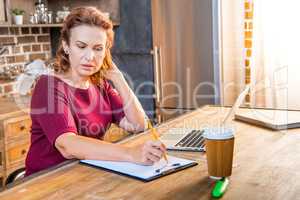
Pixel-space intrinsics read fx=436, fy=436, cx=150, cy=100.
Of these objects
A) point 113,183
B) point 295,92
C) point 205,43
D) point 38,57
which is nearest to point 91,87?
point 113,183

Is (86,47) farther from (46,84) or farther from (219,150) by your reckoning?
(219,150)

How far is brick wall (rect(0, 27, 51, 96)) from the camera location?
350 centimetres

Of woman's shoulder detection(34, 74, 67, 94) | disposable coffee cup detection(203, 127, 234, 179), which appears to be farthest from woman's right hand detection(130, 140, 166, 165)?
woman's shoulder detection(34, 74, 67, 94)

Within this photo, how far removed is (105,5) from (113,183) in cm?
274

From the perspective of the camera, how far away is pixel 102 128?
2.00m

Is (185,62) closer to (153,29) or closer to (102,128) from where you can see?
(153,29)

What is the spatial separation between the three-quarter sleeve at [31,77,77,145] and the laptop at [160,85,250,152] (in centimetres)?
39

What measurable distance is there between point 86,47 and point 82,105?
0.85 ft

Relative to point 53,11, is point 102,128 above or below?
below

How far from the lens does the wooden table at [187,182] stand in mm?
1219

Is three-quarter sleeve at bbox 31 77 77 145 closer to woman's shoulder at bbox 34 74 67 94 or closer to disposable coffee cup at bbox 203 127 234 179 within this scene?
woman's shoulder at bbox 34 74 67 94

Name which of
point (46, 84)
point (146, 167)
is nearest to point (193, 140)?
point (146, 167)

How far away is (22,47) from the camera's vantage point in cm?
371

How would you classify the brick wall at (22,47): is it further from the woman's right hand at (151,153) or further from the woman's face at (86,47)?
the woman's right hand at (151,153)
